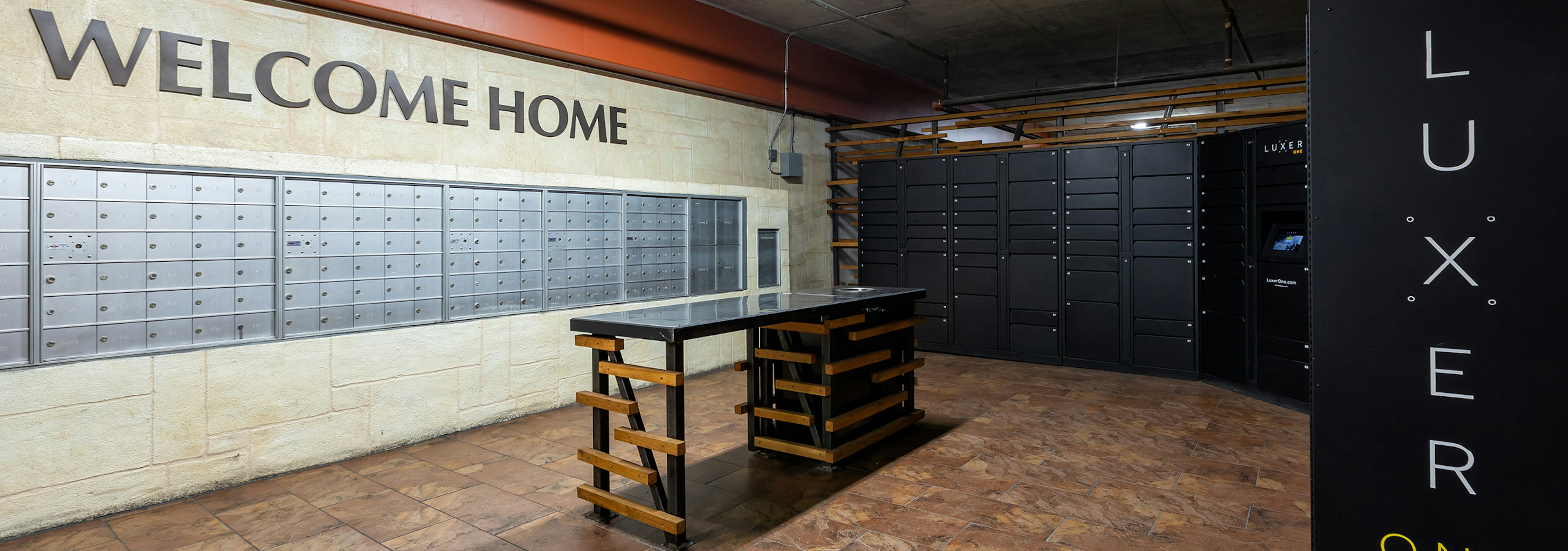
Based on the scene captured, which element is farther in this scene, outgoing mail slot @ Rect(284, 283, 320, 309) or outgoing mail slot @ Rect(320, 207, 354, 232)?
outgoing mail slot @ Rect(320, 207, 354, 232)

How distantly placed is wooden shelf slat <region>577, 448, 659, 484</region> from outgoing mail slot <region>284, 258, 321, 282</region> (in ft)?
5.78

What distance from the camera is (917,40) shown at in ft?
22.3

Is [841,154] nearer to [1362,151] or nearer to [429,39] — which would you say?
[429,39]

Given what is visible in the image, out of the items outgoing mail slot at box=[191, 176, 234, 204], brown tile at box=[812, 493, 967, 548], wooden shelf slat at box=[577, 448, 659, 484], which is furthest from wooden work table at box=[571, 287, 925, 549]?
outgoing mail slot at box=[191, 176, 234, 204]

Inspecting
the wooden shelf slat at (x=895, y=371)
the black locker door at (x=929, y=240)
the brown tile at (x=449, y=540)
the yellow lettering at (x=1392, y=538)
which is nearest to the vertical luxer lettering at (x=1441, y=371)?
the yellow lettering at (x=1392, y=538)

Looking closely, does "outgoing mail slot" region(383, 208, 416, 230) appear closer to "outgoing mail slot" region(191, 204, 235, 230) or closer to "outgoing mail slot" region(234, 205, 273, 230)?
"outgoing mail slot" region(234, 205, 273, 230)

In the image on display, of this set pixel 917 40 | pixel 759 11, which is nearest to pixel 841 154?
pixel 917 40

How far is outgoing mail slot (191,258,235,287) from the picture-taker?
327 cm

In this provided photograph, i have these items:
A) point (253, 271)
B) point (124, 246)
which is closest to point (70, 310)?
point (124, 246)

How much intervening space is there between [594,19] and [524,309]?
1.88 metres

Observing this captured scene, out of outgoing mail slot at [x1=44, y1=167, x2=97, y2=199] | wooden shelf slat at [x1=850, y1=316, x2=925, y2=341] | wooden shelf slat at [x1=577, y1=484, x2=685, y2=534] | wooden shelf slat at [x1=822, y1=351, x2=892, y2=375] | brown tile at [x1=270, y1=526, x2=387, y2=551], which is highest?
outgoing mail slot at [x1=44, y1=167, x2=97, y2=199]

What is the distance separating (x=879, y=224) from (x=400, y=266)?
4.29 metres

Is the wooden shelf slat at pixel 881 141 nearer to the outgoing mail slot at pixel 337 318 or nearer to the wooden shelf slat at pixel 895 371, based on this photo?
the wooden shelf slat at pixel 895 371

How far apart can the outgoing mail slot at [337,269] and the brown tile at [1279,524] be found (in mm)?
4183
